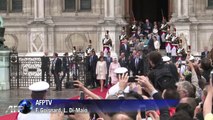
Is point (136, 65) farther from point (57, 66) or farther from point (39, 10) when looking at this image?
point (39, 10)

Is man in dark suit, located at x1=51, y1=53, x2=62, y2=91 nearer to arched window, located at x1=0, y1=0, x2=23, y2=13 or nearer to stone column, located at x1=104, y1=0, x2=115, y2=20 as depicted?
stone column, located at x1=104, y1=0, x2=115, y2=20

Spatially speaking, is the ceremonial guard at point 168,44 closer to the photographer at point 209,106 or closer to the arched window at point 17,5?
the arched window at point 17,5

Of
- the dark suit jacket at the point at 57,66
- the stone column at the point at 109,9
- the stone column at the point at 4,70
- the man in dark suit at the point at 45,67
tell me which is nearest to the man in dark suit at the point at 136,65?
the dark suit jacket at the point at 57,66

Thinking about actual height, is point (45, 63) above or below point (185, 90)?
below

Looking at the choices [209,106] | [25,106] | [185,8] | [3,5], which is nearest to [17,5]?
[3,5]

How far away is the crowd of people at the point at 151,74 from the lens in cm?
679

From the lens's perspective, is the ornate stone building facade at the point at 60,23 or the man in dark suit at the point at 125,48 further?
the ornate stone building facade at the point at 60,23

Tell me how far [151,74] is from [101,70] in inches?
682

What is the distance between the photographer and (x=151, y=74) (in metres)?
9.68

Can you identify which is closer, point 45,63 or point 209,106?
point 209,106

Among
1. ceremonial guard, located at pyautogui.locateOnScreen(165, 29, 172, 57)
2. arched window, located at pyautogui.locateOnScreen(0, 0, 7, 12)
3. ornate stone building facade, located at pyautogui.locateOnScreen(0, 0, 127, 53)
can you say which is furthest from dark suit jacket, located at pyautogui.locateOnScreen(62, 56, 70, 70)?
arched window, located at pyautogui.locateOnScreen(0, 0, 7, 12)

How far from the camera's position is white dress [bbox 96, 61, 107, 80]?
88.2 ft

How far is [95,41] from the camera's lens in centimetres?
3744

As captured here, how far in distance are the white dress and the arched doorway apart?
642 inches
